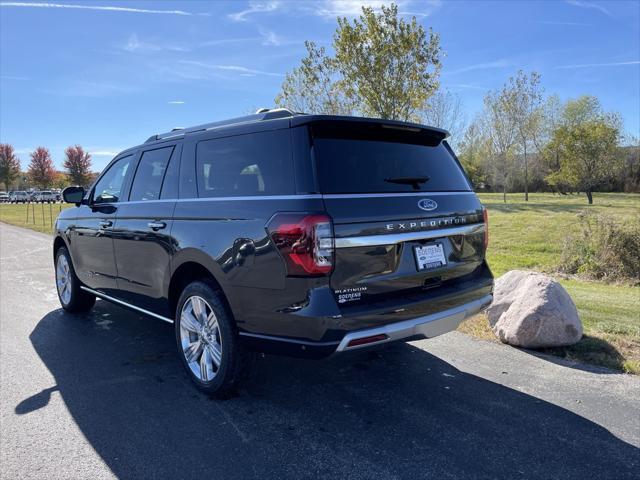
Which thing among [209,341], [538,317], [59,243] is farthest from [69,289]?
[538,317]

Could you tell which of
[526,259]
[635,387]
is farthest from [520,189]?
[635,387]

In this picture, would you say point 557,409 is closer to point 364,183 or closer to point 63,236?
point 364,183

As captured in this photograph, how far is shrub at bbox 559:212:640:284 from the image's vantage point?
32.6 ft

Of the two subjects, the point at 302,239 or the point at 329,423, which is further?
the point at 329,423

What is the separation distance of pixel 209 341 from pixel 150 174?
1803mm

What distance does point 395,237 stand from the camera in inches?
126

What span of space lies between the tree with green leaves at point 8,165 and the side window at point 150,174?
92.6 meters

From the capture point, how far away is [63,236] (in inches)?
244

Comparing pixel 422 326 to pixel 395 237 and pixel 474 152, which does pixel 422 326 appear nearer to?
pixel 395 237

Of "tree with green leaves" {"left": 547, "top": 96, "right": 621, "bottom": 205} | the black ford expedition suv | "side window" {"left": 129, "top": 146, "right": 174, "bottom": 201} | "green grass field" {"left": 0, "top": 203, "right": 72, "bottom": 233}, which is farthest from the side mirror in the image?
"tree with green leaves" {"left": 547, "top": 96, "right": 621, "bottom": 205}

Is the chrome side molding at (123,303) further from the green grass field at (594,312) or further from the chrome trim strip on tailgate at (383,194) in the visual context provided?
the green grass field at (594,312)

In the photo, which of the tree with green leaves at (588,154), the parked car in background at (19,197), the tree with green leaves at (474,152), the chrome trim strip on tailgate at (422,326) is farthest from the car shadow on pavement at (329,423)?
the parked car in background at (19,197)

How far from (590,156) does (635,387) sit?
126 ft

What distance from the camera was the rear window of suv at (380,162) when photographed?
3.21 meters
